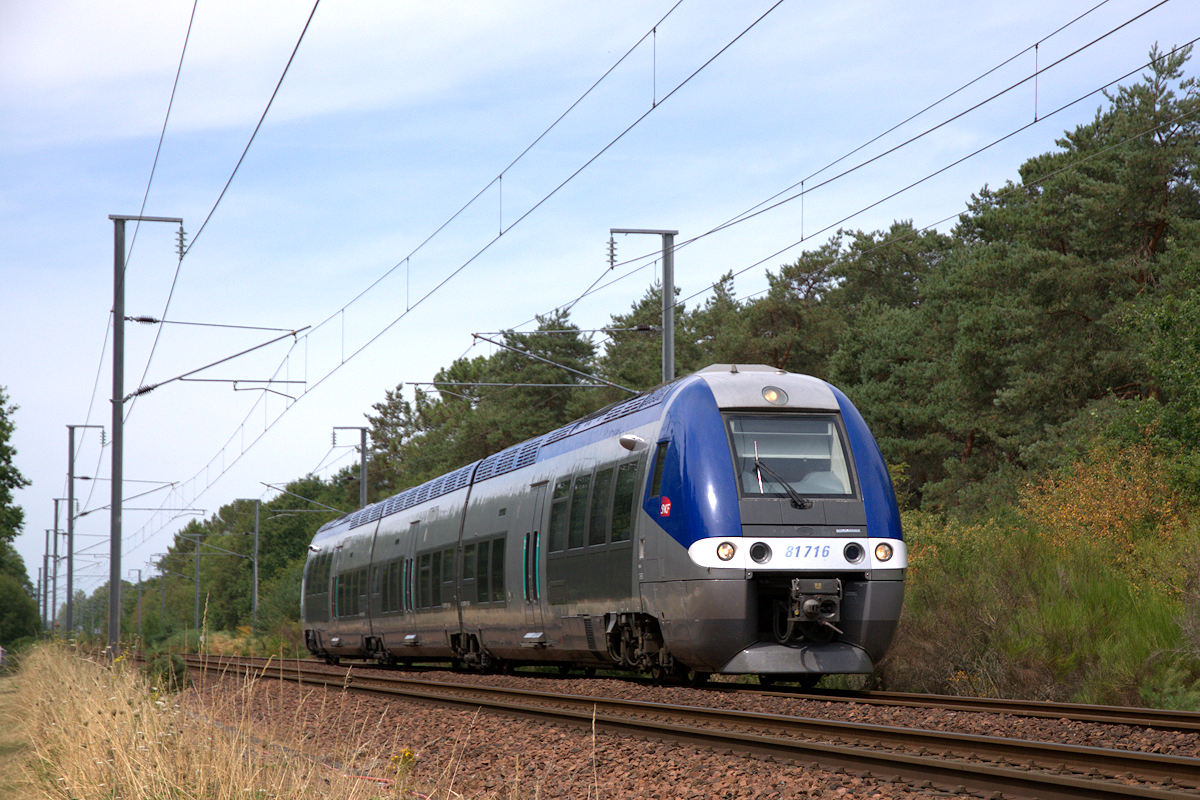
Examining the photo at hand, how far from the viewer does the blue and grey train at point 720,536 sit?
1323cm

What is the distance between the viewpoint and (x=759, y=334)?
5197cm

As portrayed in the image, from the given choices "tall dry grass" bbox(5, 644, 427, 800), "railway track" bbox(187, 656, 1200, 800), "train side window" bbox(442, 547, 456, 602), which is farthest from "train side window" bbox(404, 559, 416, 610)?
"railway track" bbox(187, 656, 1200, 800)

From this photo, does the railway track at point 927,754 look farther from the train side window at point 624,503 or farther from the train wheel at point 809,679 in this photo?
the train side window at point 624,503

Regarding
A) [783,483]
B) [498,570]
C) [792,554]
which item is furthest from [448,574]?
[792,554]

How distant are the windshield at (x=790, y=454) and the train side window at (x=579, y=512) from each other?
3030 millimetres

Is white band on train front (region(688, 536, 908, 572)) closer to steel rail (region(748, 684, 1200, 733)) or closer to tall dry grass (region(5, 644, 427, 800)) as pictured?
steel rail (region(748, 684, 1200, 733))

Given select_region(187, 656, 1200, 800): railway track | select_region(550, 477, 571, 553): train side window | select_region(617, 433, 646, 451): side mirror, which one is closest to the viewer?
select_region(187, 656, 1200, 800): railway track

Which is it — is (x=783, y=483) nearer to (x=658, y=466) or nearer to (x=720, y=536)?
(x=720, y=536)

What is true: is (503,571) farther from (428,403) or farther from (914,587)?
(428,403)

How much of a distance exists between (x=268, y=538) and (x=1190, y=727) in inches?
4214

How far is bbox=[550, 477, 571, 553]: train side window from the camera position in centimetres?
1717

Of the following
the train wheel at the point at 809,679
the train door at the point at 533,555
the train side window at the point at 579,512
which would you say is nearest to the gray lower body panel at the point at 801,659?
the train wheel at the point at 809,679

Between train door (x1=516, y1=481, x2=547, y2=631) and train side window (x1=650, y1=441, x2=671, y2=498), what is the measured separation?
146 inches

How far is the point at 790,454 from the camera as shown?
549 inches
